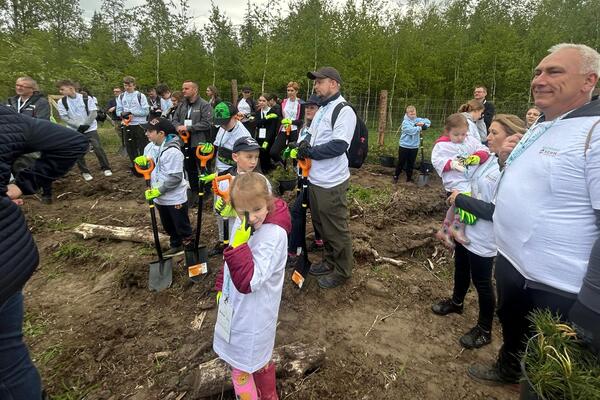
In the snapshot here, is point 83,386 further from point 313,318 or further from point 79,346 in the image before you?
point 313,318

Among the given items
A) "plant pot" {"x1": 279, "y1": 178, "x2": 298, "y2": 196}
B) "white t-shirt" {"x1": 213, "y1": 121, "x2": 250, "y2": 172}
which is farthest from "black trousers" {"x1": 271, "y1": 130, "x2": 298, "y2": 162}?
"white t-shirt" {"x1": 213, "y1": 121, "x2": 250, "y2": 172}

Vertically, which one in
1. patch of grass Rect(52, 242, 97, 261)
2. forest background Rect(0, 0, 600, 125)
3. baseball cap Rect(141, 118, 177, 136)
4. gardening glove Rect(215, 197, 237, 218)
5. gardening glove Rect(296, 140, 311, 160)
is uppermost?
forest background Rect(0, 0, 600, 125)

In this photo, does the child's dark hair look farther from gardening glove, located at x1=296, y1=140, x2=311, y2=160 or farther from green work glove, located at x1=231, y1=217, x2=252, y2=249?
green work glove, located at x1=231, y1=217, x2=252, y2=249

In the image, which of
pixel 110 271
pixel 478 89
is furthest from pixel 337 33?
pixel 110 271

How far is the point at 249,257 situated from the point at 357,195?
5.04 metres

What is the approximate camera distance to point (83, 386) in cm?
A: 253

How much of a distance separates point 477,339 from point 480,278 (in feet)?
1.98

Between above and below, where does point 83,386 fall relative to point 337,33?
below

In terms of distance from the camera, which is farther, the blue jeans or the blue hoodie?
the blue hoodie

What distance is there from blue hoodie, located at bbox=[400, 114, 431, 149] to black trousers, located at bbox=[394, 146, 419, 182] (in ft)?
0.31

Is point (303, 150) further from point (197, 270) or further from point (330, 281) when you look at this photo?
point (197, 270)

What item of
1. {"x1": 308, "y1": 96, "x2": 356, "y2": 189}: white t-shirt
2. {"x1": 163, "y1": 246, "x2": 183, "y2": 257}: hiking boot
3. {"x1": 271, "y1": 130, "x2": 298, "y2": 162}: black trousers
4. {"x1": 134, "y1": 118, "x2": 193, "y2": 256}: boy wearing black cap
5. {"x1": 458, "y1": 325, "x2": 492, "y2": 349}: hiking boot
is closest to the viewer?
{"x1": 458, "y1": 325, "x2": 492, "y2": 349}: hiking boot

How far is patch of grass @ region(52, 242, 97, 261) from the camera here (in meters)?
4.47

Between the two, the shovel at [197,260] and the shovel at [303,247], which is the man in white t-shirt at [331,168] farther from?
the shovel at [197,260]
